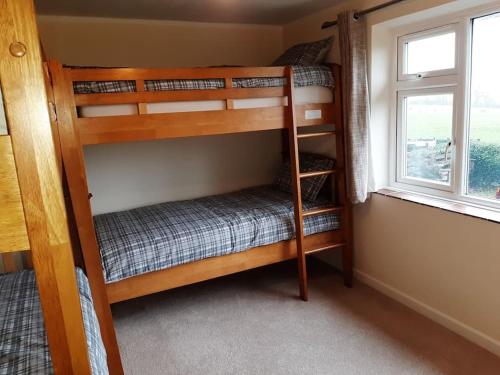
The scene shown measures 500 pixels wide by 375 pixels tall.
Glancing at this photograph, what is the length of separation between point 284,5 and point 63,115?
71.2 inches

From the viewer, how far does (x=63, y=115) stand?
188 centimetres

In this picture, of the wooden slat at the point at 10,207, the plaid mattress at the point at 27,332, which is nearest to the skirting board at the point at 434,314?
→ the plaid mattress at the point at 27,332

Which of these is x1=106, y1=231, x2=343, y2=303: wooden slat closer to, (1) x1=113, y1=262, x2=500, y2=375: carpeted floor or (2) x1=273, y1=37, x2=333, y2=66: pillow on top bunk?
(1) x1=113, y1=262, x2=500, y2=375: carpeted floor

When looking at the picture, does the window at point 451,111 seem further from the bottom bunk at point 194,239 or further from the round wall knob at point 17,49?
the round wall knob at point 17,49

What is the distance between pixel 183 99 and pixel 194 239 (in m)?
0.89

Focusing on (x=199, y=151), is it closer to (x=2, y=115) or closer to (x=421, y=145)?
(x=421, y=145)

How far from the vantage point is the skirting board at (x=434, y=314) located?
214 centimetres

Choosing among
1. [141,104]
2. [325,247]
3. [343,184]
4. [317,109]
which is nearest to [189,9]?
[141,104]

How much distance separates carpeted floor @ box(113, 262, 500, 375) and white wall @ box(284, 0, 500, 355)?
0.12 m

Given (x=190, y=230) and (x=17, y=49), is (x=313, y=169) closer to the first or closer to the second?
(x=190, y=230)

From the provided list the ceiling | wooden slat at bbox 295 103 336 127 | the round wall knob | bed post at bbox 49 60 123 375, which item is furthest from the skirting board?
the round wall knob

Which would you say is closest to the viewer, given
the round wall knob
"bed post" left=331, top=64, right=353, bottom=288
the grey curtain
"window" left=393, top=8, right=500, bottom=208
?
the round wall knob

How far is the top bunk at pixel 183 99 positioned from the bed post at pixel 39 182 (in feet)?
4.57

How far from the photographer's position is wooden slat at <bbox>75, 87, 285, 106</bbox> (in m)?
2.03
